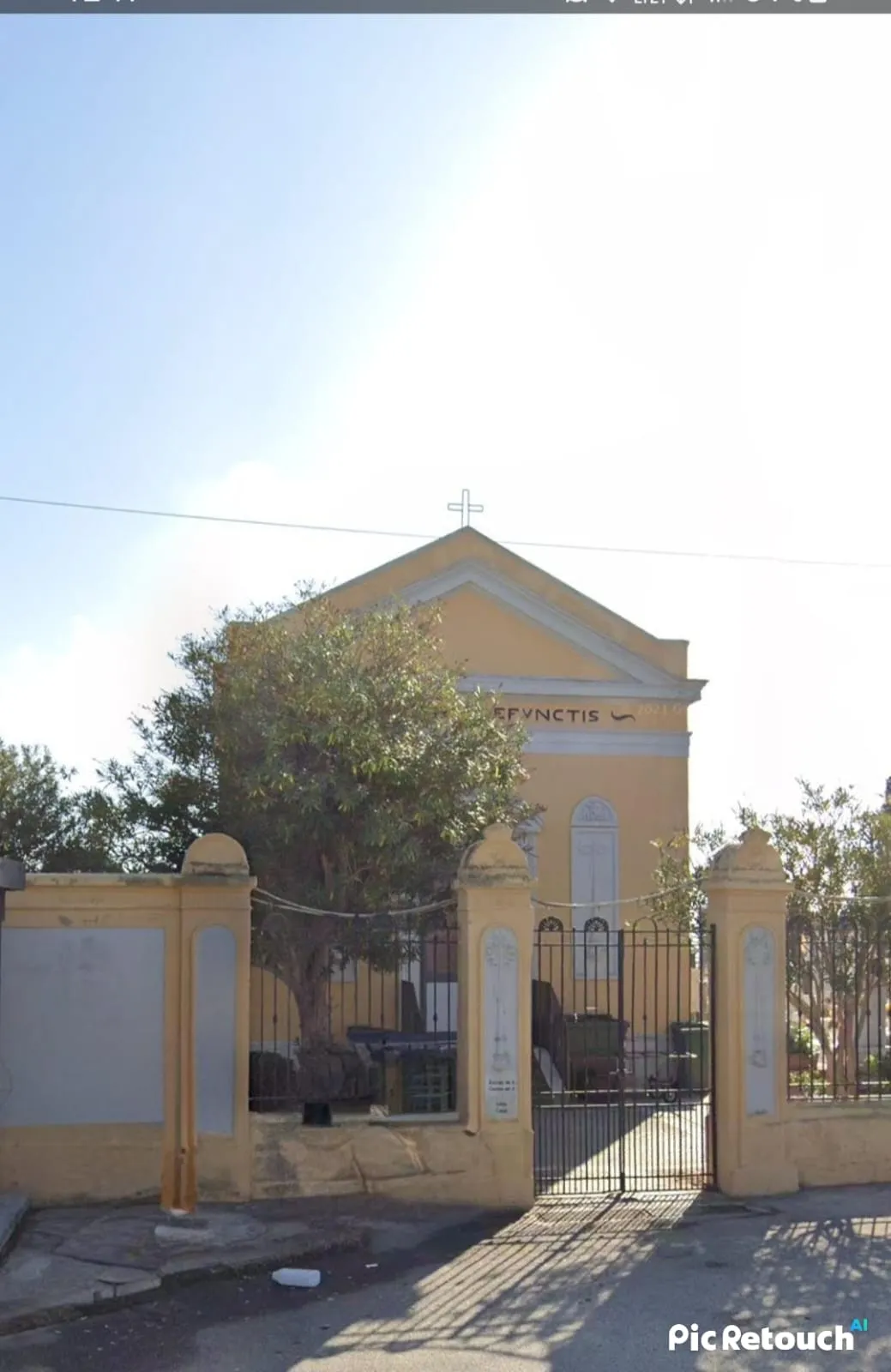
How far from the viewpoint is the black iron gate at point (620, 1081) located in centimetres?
1192

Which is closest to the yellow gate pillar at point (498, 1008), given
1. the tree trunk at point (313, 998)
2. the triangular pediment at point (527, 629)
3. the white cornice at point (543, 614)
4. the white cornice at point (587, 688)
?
the tree trunk at point (313, 998)

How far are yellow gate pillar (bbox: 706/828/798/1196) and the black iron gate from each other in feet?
0.66

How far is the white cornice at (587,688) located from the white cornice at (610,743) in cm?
57

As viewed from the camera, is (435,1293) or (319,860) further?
(319,860)

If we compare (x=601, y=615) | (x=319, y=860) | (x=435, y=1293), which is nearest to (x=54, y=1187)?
(x=435, y=1293)

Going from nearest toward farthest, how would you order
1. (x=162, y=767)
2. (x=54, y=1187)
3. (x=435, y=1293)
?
(x=435, y=1293), (x=54, y=1187), (x=162, y=767)

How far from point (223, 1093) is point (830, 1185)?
17.1 ft

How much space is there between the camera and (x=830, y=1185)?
1177 centimetres

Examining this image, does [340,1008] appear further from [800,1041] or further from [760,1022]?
[760,1022]

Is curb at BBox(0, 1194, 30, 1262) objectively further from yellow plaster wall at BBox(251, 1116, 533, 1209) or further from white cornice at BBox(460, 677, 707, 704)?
white cornice at BBox(460, 677, 707, 704)

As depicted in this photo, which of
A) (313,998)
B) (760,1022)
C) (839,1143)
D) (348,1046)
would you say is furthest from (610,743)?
(839,1143)

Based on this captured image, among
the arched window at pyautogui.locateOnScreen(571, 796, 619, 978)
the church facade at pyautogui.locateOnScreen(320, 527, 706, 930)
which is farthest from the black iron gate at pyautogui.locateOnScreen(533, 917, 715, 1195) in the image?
the church facade at pyautogui.locateOnScreen(320, 527, 706, 930)

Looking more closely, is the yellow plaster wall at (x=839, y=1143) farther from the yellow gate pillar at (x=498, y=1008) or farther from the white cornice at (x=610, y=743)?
the white cornice at (x=610, y=743)

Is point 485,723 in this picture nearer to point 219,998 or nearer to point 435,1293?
point 219,998
